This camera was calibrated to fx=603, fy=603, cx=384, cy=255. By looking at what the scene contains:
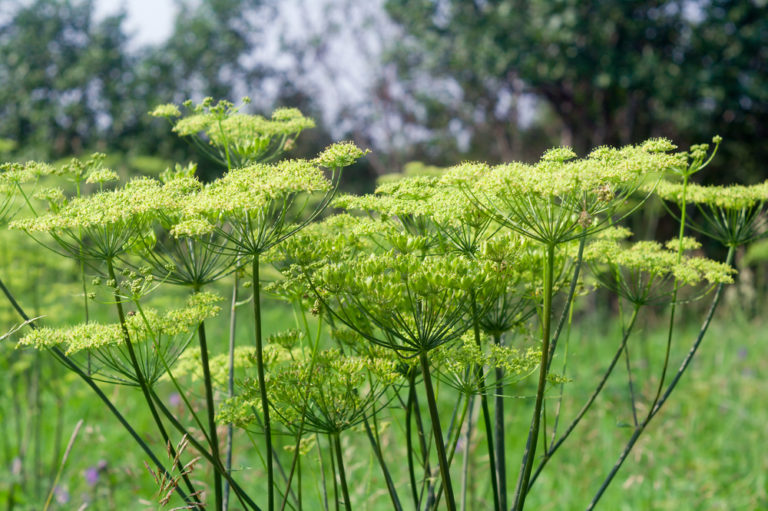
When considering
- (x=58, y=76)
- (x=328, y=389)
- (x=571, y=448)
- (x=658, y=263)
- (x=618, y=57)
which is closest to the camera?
(x=328, y=389)

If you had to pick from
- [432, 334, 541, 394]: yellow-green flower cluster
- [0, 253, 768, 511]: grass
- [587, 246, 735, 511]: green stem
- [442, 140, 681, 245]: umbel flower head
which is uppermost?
[442, 140, 681, 245]: umbel flower head

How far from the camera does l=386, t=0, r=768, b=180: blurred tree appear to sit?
13484 millimetres

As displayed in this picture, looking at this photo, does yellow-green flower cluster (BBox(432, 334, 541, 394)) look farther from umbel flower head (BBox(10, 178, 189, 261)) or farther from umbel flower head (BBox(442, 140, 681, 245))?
umbel flower head (BBox(10, 178, 189, 261))

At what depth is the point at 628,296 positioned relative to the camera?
2.51 meters

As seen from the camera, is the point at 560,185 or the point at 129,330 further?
the point at 129,330

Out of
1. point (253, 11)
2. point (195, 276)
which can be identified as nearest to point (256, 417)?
point (195, 276)

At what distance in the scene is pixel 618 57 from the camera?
1382cm

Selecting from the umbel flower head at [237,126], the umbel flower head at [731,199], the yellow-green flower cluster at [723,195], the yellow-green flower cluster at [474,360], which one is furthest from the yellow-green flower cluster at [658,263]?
the umbel flower head at [237,126]

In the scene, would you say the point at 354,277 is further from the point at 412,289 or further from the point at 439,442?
the point at 439,442

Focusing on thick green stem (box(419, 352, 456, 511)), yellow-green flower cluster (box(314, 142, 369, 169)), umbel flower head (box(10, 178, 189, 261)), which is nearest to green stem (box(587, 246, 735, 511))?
thick green stem (box(419, 352, 456, 511))

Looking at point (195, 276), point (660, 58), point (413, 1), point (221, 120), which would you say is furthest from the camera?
point (413, 1)

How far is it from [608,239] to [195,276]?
1758 millimetres

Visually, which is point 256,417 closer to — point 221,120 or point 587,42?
point 221,120

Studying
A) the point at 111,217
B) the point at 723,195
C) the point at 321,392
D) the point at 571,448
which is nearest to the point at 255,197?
the point at 111,217
